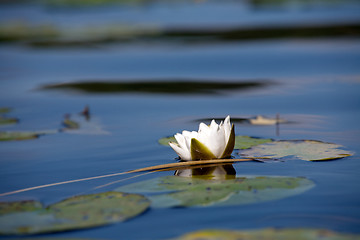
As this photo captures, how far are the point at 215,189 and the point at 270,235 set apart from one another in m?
0.45

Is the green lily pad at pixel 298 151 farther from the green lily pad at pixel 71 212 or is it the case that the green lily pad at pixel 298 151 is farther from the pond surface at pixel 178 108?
the green lily pad at pixel 71 212

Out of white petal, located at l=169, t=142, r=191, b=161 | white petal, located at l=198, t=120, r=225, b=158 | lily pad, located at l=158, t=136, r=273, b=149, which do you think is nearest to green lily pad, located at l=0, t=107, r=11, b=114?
lily pad, located at l=158, t=136, r=273, b=149

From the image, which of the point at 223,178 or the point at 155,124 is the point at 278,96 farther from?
the point at 223,178

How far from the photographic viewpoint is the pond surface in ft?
5.19

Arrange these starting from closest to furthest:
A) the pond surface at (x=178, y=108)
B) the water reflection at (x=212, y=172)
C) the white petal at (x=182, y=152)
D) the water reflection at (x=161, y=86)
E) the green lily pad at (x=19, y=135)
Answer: the pond surface at (x=178, y=108) → the water reflection at (x=212, y=172) → the white petal at (x=182, y=152) → the green lily pad at (x=19, y=135) → the water reflection at (x=161, y=86)

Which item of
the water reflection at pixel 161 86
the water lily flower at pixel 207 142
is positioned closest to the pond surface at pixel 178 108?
the water reflection at pixel 161 86

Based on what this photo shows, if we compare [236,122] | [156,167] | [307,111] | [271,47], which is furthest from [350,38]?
[156,167]

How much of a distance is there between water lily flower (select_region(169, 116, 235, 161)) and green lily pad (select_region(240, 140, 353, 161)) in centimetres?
14

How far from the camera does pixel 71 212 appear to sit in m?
1.56

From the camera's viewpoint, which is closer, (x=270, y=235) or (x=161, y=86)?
(x=270, y=235)

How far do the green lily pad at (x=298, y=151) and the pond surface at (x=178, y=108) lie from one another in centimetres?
4

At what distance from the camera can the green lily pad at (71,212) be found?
1.46 meters

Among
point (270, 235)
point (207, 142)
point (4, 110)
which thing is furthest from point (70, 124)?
point (270, 235)

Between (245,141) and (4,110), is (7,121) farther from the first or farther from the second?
(245,141)
